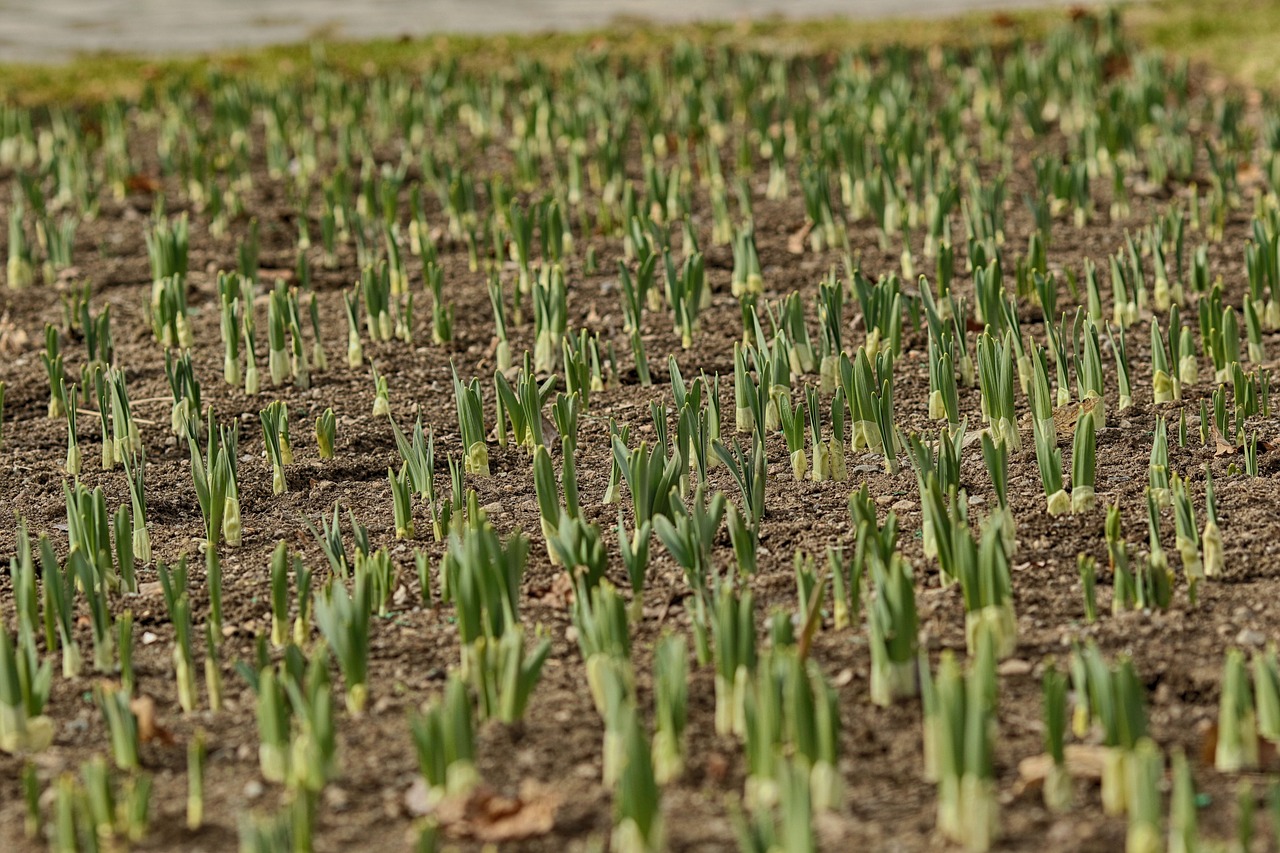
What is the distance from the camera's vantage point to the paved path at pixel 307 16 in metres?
9.70

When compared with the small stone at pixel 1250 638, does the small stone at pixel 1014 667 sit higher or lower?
lower

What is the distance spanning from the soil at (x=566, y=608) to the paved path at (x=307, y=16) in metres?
4.83

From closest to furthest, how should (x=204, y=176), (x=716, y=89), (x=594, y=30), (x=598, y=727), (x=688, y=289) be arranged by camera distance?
(x=598, y=727) → (x=688, y=289) → (x=204, y=176) → (x=716, y=89) → (x=594, y=30)

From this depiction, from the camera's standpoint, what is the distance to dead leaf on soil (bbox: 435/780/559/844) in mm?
2312

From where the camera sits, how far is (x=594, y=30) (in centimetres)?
933

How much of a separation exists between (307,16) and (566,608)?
8.12 m

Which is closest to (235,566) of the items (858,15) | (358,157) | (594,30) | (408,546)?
(408,546)

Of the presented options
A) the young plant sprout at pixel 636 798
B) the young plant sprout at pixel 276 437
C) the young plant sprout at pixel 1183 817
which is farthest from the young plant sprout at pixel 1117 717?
the young plant sprout at pixel 276 437

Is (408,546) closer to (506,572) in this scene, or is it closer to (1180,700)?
(506,572)

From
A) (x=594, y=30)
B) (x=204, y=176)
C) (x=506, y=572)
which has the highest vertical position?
(x=594, y=30)

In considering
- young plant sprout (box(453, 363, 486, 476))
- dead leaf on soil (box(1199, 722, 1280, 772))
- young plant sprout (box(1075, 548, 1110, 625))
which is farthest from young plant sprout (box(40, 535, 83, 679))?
dead leaf on soil (box(1199, 722, 1280, 772))

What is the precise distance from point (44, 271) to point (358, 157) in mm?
1747

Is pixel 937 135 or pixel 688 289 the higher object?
pixel 937 135

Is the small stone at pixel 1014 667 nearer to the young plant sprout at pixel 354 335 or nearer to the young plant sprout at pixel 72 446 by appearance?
the young plant sprout at pixel 72 446
